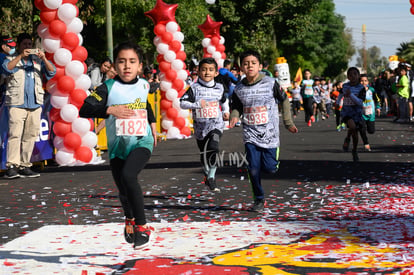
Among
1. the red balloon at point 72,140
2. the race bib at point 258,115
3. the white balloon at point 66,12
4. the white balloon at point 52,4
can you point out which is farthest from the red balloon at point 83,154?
the race bib at point 258,115

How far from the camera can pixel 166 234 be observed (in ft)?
22.1

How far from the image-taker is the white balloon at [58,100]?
45.6 ft

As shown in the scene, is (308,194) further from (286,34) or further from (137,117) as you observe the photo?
(286,34)

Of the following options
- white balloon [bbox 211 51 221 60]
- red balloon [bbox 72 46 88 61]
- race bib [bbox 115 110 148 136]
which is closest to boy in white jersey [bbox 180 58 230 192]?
race bib [bbox 115 110 148 136]

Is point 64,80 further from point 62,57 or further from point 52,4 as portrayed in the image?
point 52,4

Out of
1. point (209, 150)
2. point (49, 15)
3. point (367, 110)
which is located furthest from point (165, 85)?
point (209, 150)

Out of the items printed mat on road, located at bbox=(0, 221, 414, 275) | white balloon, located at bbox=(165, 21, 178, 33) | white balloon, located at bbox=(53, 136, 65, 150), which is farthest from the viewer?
white balloon, located at bbox=(165, 21, 178, 33)

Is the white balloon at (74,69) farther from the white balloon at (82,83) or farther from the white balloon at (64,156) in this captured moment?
the white balloon at (64,156)

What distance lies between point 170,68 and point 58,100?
25.3 feet

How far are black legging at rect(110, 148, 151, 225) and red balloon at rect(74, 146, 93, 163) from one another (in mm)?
8258

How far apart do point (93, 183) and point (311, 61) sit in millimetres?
69499

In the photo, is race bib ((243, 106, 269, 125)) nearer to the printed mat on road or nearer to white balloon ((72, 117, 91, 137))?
the printed mat on road

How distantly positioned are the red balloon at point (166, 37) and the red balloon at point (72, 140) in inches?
299

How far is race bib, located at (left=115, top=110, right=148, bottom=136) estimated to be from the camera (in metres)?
6.10
